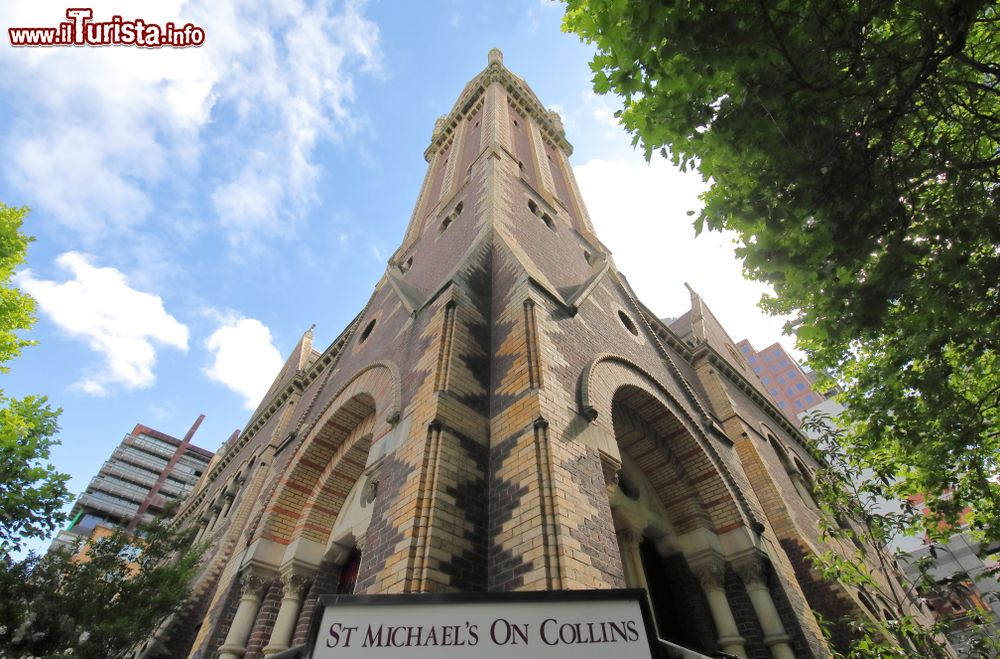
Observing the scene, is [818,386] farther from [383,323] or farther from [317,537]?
[317,537]

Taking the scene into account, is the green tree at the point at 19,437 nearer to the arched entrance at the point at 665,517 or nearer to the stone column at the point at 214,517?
the stone column at the point at 214,517

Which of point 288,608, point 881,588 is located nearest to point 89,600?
point 288,608

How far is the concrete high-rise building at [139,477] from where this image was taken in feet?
190

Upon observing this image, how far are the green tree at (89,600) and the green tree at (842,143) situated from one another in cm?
1008

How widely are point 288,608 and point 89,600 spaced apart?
3127mm

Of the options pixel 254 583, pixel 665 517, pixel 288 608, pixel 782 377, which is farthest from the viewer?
pixel 782 377

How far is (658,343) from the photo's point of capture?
11328 millimetres

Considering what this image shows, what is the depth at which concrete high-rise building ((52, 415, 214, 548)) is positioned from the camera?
57.8 metres

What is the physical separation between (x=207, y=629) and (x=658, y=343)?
32.9 ft

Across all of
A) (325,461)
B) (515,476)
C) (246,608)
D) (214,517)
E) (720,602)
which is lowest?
(720,602)

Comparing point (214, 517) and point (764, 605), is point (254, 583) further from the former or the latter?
point (214, 517)

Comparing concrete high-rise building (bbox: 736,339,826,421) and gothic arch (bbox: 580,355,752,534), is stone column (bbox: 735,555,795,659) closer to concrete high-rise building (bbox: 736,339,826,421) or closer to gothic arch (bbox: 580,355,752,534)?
gothic arch (bbox: 580,355,752,534)

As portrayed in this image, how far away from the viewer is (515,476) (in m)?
5.17

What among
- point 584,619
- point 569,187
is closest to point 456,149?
point 569,187
